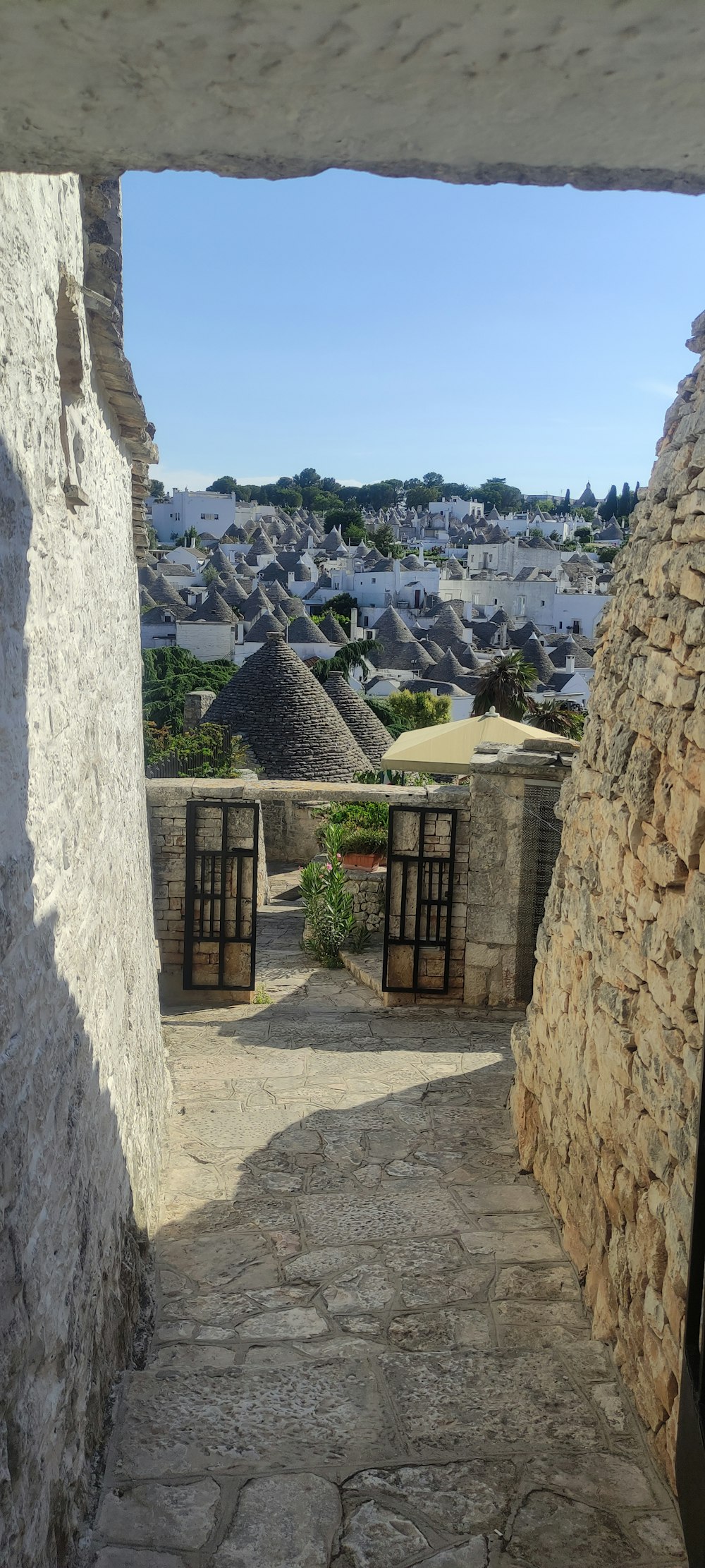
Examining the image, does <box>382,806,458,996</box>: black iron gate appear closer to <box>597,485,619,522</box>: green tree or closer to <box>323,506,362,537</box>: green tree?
<box>323,506,362,537</box>: green tree

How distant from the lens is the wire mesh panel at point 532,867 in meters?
9.15

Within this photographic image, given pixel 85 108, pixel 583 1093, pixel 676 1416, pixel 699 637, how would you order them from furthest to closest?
pixel 583 1093 < pixel 699 637 < pixel 676 1416 < pixel 85 108

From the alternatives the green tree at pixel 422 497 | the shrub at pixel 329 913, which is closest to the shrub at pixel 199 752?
the shrub at pixel 329 913

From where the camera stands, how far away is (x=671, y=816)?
11.7 feet

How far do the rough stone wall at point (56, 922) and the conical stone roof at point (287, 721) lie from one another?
49.4 feet

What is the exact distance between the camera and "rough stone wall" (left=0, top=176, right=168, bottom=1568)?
247 centimetres

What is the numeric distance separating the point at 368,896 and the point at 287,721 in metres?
9.25

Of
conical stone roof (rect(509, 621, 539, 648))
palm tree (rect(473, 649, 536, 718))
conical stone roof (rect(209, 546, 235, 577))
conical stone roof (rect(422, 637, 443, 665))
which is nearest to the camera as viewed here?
palm tree (rect(473, 649, 536, 718))

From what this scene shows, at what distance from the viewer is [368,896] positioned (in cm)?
1138

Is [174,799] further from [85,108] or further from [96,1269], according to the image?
[85,108]

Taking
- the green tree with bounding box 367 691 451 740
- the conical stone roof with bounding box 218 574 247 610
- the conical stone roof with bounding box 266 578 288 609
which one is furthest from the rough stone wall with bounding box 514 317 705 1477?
the conical stone roof with bounding box 266 578 288 609

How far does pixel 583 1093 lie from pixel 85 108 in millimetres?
3935

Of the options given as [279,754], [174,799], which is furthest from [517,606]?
[174,799]

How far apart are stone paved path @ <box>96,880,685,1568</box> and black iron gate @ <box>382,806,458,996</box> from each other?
2.40 metres
